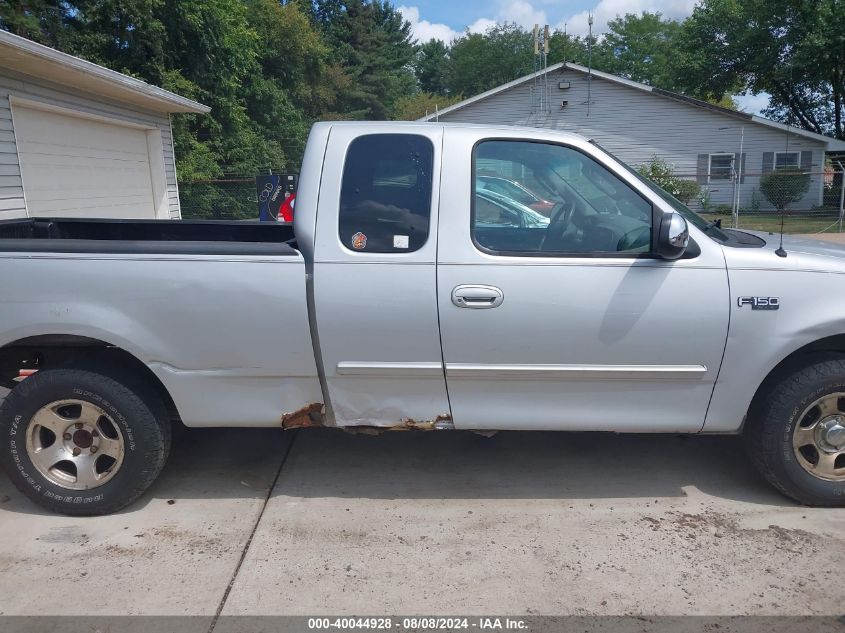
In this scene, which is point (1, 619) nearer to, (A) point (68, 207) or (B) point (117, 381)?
(B) point (117, 381)

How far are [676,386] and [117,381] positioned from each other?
2843mm

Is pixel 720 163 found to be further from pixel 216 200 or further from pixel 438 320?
pixel 438 320

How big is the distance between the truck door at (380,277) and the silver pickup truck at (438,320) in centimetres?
1

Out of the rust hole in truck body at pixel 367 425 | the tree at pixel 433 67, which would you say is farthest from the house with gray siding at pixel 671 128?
the tree at pixel 433 67

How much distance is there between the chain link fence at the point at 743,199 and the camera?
1964cm

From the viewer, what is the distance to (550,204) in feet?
12.1

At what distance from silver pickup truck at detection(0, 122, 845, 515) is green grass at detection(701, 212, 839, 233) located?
52.3 feet

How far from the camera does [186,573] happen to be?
3260 mm

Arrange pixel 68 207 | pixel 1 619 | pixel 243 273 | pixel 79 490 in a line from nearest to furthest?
pixel 1 619
pixel 243 273
pixel 79 490
pixel 68 207

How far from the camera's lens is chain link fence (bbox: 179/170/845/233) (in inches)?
773

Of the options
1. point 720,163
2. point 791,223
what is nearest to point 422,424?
point 791,223

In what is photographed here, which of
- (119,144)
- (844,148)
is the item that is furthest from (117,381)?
(844,148)

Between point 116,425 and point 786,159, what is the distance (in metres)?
28.3

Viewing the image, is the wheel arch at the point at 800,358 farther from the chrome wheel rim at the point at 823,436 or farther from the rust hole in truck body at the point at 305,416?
the rust hole in truck body at the point at 305,416
